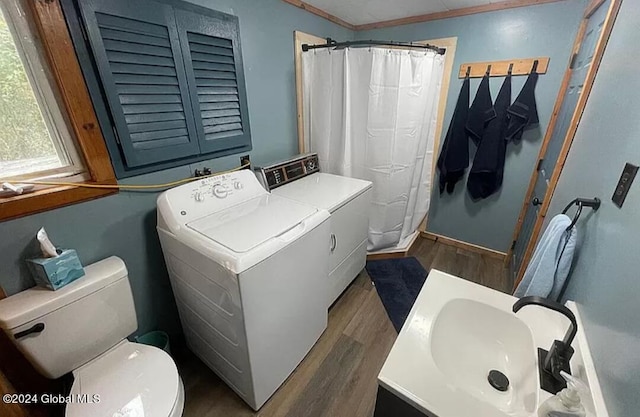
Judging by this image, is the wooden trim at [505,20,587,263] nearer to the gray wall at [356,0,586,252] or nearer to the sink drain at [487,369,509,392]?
the gray wall at [356,0,586,252]

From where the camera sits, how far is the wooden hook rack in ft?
6.52

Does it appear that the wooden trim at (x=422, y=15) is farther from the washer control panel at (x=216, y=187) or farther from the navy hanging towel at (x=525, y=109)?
the washer control panel at (x=216, y=187)

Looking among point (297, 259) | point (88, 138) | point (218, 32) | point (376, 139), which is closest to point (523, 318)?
point (297, 259)

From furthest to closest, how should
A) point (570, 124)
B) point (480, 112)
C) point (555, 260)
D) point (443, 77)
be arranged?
point (443, 77), point (480, 112), point (570, 124), point (555, 260)

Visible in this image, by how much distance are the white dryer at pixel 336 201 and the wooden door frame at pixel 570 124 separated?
1099 mm

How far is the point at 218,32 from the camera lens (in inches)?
57.9

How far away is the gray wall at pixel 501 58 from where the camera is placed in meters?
1.91

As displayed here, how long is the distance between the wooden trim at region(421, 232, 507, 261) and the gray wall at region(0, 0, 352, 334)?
6.12 ft

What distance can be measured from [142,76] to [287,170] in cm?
104

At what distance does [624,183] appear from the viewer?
75cm

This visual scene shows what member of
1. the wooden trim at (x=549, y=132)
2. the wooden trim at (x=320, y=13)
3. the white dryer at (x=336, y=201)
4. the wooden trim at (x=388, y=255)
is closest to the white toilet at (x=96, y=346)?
the white dryer at (x=336, y=201)

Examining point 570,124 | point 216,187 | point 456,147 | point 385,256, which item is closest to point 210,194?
point 216,187

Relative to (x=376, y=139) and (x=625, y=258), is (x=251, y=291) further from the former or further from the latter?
(x=376, y=139)

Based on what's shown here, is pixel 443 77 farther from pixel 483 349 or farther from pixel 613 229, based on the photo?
pixel 483 349
